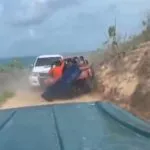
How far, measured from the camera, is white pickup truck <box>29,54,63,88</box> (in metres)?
28.2

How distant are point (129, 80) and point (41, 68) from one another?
5664mm

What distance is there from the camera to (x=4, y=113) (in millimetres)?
4844

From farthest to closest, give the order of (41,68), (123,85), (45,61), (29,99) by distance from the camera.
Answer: (45,61)
(41,68)
(29,99)
(123,85)

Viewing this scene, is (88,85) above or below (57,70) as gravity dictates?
below

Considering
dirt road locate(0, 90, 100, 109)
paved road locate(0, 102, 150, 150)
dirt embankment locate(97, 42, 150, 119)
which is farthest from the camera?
dirt road locate(0, 90, 100, 109)

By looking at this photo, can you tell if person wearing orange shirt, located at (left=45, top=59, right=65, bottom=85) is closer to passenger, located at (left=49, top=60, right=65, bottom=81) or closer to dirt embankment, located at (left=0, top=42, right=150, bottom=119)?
passenger, located at (left=49, top=60, right=65, bottom=81)

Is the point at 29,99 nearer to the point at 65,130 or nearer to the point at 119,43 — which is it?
the point at 119,43

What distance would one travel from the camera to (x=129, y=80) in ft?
80.7

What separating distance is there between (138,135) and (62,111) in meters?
0.92

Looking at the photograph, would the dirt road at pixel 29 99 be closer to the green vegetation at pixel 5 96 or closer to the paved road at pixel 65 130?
the green vegetation at pixel 5 96

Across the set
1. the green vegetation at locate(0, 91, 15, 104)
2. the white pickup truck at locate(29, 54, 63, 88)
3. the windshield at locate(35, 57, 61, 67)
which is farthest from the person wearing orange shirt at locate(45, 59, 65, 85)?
the windshield at locate(35, 57, 61, 67)

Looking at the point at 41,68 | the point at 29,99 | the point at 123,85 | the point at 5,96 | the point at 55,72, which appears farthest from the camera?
the point at 41,68

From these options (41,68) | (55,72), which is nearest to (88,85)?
(55,72)

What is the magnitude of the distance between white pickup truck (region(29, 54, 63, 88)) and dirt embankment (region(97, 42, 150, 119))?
95.1 inches
